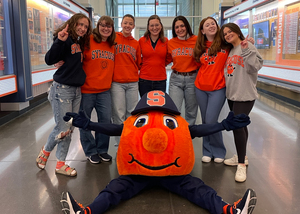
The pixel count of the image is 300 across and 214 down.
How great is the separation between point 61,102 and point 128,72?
2.66 ft

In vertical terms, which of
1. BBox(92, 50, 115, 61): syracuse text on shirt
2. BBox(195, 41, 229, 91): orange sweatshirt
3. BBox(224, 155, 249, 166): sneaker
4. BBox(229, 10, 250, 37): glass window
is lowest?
BBox(224, 155, 249, 166): sneaker

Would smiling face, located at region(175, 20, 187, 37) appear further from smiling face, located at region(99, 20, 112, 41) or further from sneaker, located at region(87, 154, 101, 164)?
sneaker, located at region(87, 154, 101, 164)

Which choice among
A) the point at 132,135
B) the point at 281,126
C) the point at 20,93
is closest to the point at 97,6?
the point at 20,93

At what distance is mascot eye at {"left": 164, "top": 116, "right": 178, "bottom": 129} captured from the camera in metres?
2.10

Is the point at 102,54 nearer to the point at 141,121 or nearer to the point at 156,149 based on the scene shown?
the point at 141,121

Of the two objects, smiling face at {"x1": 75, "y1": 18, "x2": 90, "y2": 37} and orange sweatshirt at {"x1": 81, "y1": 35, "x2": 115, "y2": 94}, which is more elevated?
smiling face at {"x1": 75, "y1": 18, "x2": 90, "y2": 37}

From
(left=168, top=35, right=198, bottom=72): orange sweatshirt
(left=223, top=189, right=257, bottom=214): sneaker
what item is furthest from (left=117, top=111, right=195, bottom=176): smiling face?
(left=168, top=35, right=198, bottom=72): orange sweatshirt

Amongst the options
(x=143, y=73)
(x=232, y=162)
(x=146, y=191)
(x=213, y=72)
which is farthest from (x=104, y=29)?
(x=232, y=162)

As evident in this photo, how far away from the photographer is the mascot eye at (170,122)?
2098 millimetres

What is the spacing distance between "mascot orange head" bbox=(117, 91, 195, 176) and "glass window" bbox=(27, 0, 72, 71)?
4435 mm

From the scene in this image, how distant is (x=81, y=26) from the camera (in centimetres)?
242

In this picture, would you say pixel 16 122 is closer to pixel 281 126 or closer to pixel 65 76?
pixel 65 76

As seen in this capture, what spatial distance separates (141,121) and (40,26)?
17.5 ft

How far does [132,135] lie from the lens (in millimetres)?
2049
